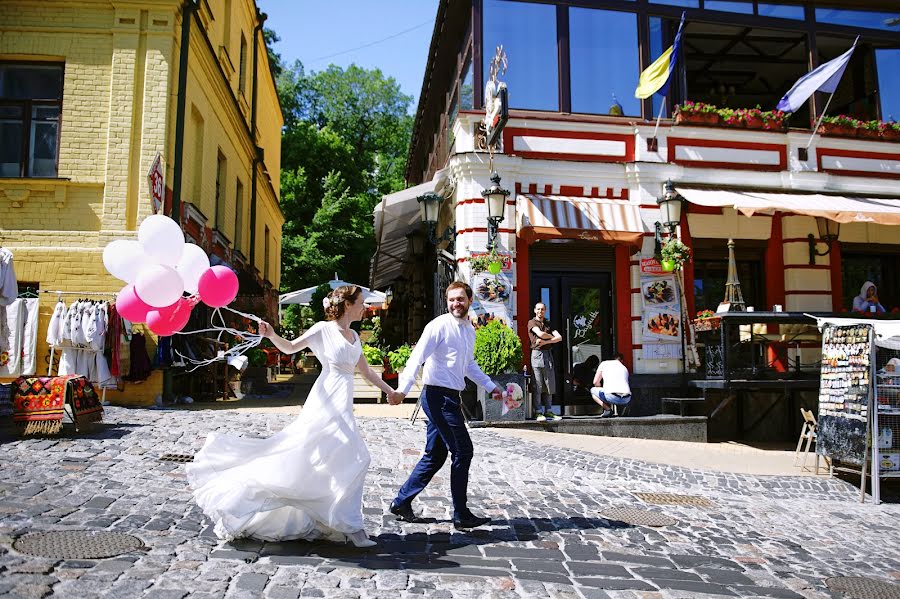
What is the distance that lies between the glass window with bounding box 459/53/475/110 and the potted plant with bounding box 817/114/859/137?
286 inches

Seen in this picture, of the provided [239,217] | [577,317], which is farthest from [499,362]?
[239,217]

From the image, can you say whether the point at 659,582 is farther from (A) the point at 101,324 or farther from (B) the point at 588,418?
(A) the point at 101,324

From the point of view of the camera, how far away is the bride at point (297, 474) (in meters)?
4.08

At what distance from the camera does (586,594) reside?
367cm

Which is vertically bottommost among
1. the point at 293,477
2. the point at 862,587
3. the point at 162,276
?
the point at 862,587

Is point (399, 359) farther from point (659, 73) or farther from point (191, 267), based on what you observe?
point (191, 267)

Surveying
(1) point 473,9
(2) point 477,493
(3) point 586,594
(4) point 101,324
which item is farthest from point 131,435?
(1) point 473,9

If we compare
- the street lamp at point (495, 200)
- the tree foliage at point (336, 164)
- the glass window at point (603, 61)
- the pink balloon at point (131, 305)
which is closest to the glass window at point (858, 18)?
the glass window at point (603, 61)

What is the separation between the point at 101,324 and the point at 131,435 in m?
2.96

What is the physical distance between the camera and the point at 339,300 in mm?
4559

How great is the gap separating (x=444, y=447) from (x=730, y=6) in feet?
43.3

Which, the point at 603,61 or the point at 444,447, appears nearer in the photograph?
the point at 444,447

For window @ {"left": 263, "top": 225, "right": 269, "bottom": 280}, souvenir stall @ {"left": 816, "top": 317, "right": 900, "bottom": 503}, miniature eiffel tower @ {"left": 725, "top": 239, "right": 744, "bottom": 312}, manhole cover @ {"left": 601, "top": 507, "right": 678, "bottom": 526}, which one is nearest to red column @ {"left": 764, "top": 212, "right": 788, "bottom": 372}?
miniature eiffel tower @ {"left": 725, "top": 239, "right": 744, "bottom": 312}

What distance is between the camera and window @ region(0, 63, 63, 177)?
1183 cm
